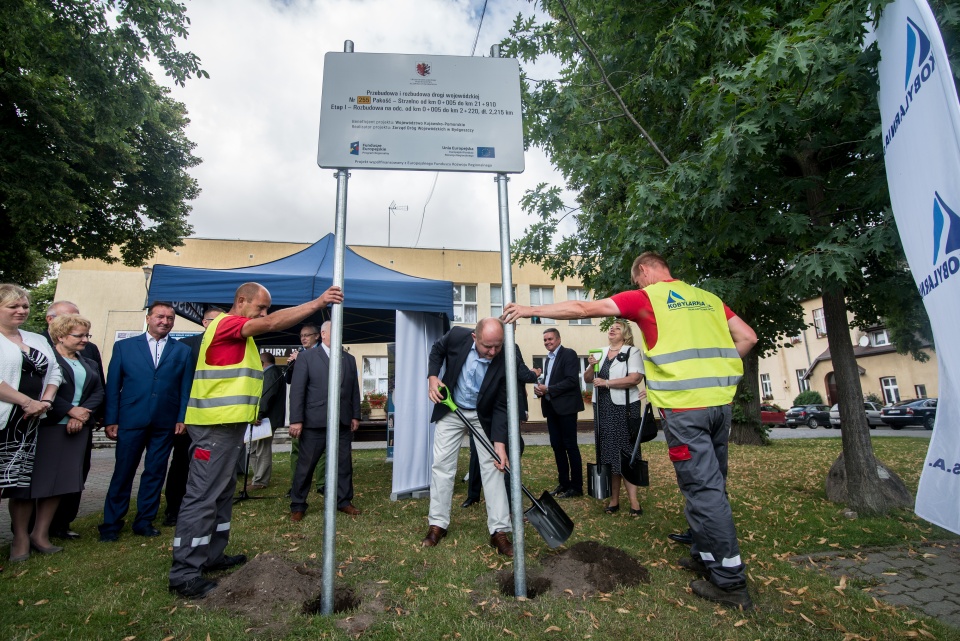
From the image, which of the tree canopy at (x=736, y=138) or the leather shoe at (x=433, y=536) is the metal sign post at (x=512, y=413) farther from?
the tree canopy at (x=736, y=138)

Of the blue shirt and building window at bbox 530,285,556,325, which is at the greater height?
building window at bbox 530,285,556,325

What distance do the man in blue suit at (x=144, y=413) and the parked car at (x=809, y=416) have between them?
31.2 meters

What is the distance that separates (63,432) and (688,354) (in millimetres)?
4529

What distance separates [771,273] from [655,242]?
1976mm

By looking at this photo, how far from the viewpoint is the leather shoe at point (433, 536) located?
151 inches

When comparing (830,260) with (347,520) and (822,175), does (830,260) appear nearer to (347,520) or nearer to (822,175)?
(822,175)

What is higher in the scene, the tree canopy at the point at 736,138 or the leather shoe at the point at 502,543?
the tree canopy at the point at 736,138

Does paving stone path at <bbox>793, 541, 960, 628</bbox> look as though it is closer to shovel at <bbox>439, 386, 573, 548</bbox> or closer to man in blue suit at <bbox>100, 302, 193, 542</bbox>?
shovel at <bbox>439, 386, 573, 548</bbox>

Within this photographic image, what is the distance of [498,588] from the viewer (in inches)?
118

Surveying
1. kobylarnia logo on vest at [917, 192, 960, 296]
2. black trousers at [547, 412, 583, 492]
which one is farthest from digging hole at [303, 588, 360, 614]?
black trousers at [547, 412, 583, 492]

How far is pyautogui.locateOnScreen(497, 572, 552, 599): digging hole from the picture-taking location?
291 centimetres

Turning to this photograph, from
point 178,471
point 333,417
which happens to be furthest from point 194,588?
point 178,471

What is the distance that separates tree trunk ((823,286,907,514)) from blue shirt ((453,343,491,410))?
326 centimetres

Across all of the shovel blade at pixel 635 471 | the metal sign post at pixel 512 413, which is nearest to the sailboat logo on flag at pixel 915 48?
the metal sign post at pixel 512 413
